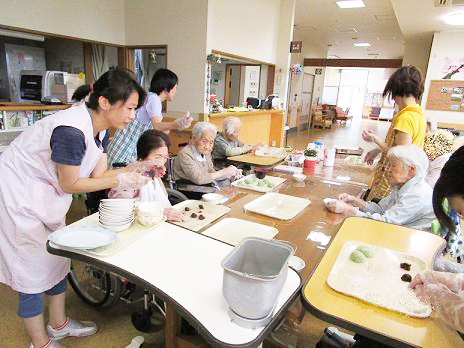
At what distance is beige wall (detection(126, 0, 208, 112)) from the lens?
4.23 metres

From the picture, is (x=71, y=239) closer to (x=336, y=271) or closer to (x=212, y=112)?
(x=336, y=271)

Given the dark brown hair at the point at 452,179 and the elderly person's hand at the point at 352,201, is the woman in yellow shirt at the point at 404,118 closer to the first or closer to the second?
the elderly person's hand at the point at 352,201

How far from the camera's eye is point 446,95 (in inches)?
250

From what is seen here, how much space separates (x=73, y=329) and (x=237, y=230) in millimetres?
1071

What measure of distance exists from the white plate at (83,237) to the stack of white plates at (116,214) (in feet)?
0.15

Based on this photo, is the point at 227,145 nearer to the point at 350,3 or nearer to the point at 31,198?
the point at 31,198

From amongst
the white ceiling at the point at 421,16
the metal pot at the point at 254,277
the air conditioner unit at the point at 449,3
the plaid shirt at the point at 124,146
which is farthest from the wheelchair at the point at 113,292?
the white ceiling at the point at 421,16

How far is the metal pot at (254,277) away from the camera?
2.52 feet


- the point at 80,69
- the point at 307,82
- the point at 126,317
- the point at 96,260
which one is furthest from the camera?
the point at 307,82

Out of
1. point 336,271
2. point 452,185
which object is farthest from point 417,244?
point 452,185

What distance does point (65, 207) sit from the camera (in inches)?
56.2

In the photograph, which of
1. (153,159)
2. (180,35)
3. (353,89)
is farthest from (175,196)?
(353,89)

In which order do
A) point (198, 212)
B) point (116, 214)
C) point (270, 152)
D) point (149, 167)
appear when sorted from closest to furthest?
1. point (116, 214)
2. point (198, 212)
3. point (149, 167)
4. point (270, 152)

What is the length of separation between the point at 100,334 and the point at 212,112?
335 cm
